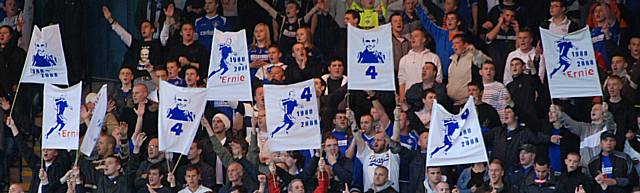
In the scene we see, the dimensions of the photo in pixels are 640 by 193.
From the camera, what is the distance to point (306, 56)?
28312mm

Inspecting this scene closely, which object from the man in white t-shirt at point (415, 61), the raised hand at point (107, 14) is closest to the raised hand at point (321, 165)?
the man in white t-shirt at point (415, 61)

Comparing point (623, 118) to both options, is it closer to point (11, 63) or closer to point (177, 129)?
point (177, 129)

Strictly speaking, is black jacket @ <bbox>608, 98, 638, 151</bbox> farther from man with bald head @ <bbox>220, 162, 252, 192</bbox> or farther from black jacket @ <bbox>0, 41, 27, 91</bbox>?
black jacket @ <bbox>0, 41, 27, 91</bbox>

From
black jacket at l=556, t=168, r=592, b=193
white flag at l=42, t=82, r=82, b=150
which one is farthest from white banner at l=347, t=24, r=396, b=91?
white flag at l=42, t=82, r=82, b=150

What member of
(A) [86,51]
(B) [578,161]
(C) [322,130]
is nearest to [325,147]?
(C) [322,130]

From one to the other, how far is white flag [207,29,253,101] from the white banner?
125 centimetres

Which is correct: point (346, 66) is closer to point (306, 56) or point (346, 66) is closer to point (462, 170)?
point (306, 56)

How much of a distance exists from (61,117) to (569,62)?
6.29 metres

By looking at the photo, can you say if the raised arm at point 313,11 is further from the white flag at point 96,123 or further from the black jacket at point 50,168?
the black jacket at point 50,168

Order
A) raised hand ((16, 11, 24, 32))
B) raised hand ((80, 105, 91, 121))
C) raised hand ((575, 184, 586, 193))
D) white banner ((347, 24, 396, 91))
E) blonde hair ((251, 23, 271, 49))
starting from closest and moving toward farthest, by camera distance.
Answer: raised hand ((575, 184, 586, 193)), white banner ((347, 24, 396, 91)), blonde hair ((251, 23, 271, 49)), raised hand ((80, 105, 91, 121)), raised hand ((16, 11, 24, 32))

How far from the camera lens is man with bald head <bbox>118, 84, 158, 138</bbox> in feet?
93.6

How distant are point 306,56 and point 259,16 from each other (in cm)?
199

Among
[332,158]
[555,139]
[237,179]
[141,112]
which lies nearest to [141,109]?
[141,112]

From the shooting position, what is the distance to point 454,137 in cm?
2598
